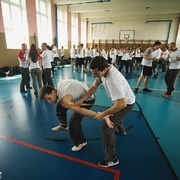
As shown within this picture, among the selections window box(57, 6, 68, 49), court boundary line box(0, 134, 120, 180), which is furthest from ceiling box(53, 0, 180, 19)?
court boundary line box(0, 134, 120, 180)

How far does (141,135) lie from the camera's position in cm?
265

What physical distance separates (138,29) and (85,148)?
61.6 feet

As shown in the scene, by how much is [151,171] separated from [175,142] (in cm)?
90

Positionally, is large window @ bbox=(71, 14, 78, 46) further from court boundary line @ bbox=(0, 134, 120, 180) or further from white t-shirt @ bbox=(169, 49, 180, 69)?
court boundary line @ bbox=(0, 134, 120, 180)

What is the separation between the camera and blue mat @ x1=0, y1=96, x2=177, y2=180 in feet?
6.07

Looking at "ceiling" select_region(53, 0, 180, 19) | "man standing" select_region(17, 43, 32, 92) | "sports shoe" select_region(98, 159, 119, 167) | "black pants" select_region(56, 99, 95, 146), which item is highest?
"ceiling" select_region(53, 0, 180, 19)

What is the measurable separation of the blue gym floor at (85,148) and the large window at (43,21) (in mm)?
8782

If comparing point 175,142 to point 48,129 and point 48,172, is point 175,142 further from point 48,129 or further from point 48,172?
point 48,129

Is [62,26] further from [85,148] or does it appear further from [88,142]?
[85,148]

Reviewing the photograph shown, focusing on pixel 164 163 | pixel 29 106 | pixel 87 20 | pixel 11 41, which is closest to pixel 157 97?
pixel 164 163

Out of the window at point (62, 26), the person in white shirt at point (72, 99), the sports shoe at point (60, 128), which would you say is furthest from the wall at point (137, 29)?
the person in white shirt at point (72, 99)

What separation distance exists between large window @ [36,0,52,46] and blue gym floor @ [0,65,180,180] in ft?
28.8

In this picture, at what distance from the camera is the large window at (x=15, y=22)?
26.8ft

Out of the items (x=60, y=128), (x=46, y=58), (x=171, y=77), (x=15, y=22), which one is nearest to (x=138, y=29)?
(x=15, y=22)
